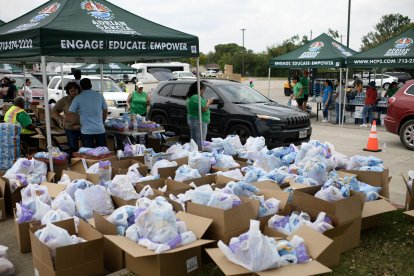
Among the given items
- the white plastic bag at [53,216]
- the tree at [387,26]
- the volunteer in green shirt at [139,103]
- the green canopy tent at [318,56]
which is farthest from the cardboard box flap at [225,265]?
the tree at [387,26]

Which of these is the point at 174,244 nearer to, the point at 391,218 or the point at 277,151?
the point at 391,218

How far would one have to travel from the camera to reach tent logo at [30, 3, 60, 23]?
21.1ft

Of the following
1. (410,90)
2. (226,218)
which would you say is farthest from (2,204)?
(410,90)

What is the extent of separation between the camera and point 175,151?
22.5 feet

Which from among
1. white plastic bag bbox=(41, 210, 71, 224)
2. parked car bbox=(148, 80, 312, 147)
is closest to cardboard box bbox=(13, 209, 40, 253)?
white plastic bag bbox=(41, 210, 71, 224)

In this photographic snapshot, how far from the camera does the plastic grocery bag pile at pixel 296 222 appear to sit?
3752 millimetres

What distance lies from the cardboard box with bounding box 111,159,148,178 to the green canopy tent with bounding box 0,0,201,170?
936 mm

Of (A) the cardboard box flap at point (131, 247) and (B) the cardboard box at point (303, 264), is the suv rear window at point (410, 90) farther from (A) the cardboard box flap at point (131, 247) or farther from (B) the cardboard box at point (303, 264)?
(A) the cardboard box flap at point (131, 247)

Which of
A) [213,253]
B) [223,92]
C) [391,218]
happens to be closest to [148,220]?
[213,253]

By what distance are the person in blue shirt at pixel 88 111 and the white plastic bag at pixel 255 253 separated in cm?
448

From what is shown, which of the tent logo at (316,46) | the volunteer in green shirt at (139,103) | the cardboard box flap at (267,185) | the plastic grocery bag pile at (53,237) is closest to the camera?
the plastic grocery bag pile at (53,237)

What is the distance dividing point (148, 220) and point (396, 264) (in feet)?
7.88

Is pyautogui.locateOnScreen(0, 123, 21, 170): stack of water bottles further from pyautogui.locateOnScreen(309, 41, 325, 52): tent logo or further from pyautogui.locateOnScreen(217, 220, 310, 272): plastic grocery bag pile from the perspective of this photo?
pyautogui.locateOnScreen(309, 41, 325, 52): tent logo

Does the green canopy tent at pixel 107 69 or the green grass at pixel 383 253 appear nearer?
the green grass at pixel 383 253
